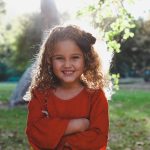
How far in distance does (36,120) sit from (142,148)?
417 cm

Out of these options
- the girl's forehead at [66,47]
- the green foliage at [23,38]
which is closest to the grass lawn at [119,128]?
the girl's forehead at [66,47]

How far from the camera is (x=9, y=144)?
746cm

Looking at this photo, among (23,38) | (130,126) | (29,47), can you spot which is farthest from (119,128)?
(23,38)

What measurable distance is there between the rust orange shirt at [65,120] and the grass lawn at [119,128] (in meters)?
3.87

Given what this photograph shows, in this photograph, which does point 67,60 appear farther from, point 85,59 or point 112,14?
point 112,14

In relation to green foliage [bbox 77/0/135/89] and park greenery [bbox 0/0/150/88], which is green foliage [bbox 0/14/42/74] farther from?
green foliage [bbox 77/0/135/89]

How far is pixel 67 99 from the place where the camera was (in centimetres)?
341

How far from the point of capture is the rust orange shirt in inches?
128

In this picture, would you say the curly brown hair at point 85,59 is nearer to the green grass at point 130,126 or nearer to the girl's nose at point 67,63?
the girl's nose at point 67,63

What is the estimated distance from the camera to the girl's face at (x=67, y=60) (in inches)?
133

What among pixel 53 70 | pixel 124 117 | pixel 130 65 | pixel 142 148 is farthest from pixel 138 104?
pixel 130 65

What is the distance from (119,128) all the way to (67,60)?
6.00 m

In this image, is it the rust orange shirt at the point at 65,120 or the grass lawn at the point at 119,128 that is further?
the grass lawn at the point at 119,128

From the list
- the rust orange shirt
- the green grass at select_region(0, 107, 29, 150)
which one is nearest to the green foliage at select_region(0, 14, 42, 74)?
the green grass at select_region(0, 107, 29, 150)
